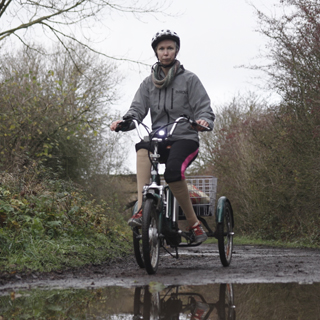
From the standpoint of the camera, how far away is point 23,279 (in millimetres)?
5152

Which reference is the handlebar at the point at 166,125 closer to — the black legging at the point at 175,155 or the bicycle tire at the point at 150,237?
the black legging at the point at 175,155

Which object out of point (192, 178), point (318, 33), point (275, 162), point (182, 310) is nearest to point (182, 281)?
point (182, 310)

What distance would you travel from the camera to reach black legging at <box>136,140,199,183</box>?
5773 mm

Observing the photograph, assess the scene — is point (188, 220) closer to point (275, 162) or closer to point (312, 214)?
point (312, 214)

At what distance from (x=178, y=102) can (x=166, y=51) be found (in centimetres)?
61

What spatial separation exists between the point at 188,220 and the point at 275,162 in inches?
418

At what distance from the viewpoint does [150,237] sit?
5434 millimetres

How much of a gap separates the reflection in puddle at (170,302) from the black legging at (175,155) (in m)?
1.48

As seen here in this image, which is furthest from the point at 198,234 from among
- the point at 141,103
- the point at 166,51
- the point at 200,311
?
the point at 200,311

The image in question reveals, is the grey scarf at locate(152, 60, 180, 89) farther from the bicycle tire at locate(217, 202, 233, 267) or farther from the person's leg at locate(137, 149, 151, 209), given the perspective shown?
the bicycle tire at locate(217, 202, 233, 267)

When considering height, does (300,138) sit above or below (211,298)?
above

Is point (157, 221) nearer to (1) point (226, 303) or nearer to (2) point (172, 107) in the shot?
(2) point (172, 107)

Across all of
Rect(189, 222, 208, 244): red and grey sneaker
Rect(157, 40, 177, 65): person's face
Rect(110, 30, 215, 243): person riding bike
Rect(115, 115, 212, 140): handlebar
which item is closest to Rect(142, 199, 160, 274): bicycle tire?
Rect(110, 30, 215, 243): person riding bike

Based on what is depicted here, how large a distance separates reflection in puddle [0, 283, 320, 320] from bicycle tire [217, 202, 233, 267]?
1.69 m
